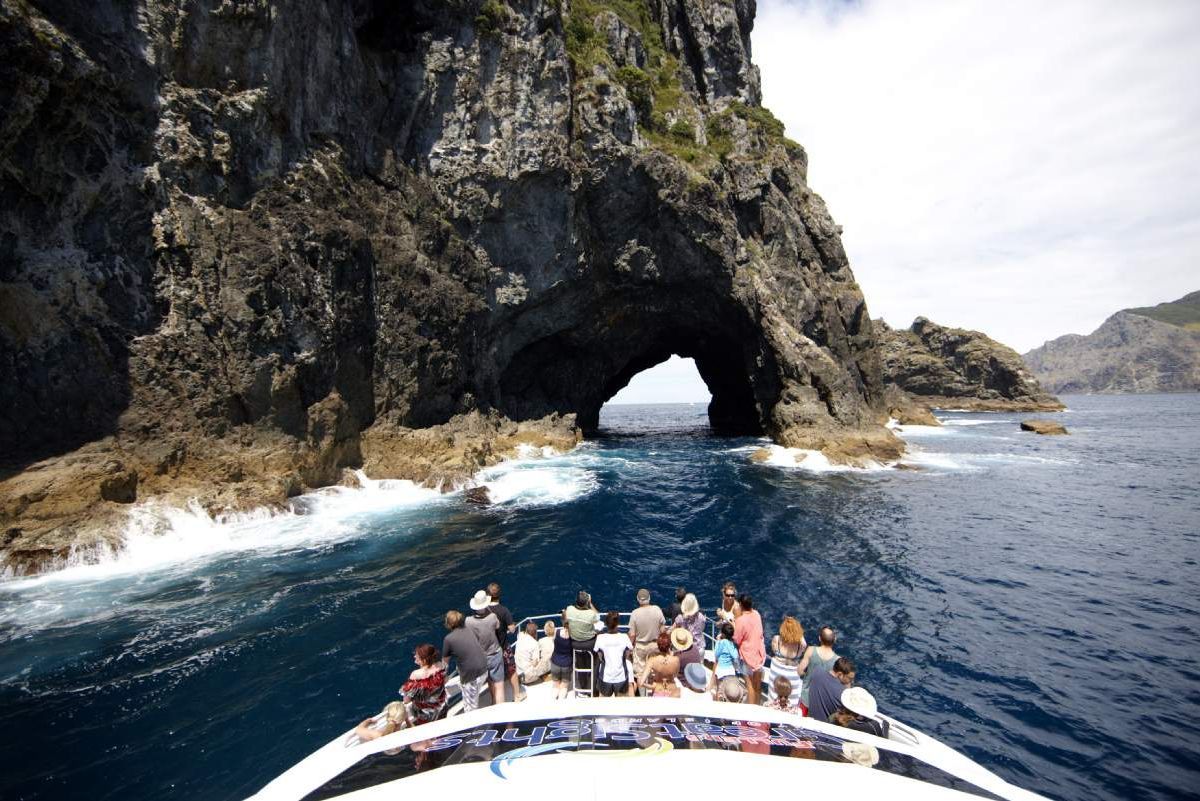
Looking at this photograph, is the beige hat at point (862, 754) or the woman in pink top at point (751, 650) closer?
the beige hat at point (862, 754)

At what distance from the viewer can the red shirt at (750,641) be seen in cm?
876

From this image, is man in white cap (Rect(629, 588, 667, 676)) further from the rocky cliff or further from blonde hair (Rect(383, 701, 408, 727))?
the rocky cliff

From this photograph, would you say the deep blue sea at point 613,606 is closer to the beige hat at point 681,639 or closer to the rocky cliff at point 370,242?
the rocky cliff at point 370,242

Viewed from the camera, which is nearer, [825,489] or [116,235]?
[116,235]

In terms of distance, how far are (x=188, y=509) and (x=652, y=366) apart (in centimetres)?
5354

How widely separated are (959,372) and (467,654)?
129307 millimetres

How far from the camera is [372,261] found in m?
30.9

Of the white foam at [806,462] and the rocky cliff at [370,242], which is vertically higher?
the rocky cliff at [370,242]

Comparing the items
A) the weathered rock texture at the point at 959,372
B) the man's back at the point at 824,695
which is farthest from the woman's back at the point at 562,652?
the weathered rock texture at the point at 959,372

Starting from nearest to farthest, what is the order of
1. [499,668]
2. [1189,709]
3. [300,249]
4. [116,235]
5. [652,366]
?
[499,668] < [1189,709] < [116,235] < [300,249] < [652,366]

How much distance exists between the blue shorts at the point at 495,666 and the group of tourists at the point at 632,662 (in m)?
0.02

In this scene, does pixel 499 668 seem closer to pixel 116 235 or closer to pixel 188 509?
pixel 188 509

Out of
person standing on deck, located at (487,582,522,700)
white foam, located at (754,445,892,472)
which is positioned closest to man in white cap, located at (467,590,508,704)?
person standing on deck, located at (487,582,522,700)


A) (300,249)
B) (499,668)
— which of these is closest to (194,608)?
(499,668)
